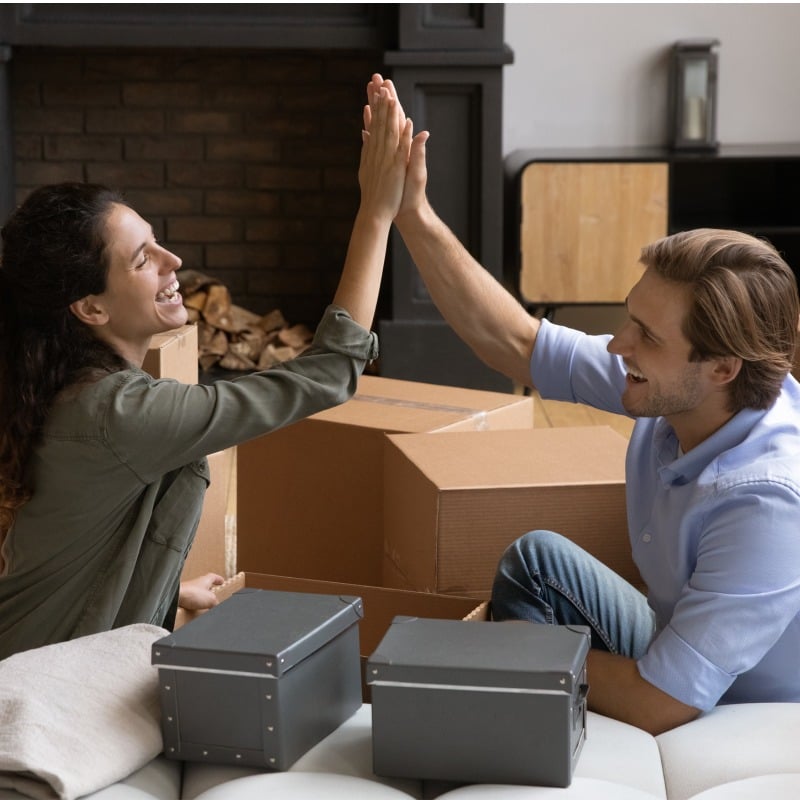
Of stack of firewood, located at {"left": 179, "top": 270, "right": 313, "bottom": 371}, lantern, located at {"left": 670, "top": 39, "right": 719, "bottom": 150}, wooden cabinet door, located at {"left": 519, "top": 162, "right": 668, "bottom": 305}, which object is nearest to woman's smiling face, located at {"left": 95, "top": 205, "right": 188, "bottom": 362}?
stack of firewood, located at {"left": 179, "top": 270, "right": 313, "bottom": 371}

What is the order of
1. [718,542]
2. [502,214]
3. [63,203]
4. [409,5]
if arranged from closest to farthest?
[718,542], [63,203], [409,5], [502,214]

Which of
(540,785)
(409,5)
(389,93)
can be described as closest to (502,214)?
(409,5)

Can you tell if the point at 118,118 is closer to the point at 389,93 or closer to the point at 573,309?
the point at 573,309

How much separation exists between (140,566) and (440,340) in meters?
2.87

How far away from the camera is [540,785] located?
1.30m

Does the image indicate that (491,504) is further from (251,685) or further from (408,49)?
(408,49)

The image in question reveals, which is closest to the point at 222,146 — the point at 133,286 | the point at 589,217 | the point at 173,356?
the point at 589,217

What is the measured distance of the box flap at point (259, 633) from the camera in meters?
1.33

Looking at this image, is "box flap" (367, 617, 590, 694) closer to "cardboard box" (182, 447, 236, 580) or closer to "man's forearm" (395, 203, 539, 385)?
"man's forearm" (395, 203, 539, 385)

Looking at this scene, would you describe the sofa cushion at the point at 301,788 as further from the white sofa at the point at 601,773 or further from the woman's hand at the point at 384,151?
the woman's hand at the point at 384,151

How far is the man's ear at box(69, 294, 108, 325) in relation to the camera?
1.69 meters

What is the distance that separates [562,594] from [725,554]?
1.23ft

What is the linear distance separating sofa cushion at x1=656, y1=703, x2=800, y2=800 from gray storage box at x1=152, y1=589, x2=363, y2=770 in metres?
0.39

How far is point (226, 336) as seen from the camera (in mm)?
4738
